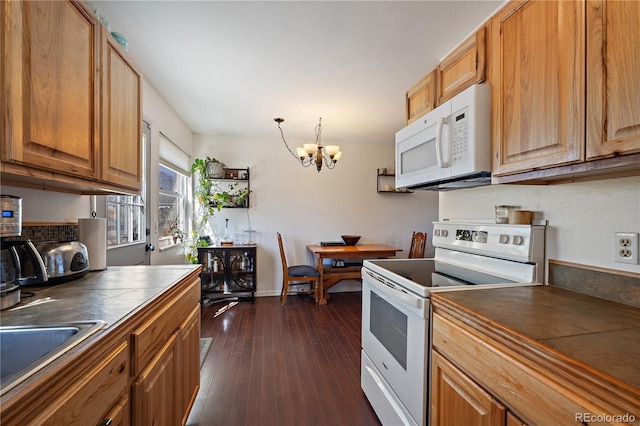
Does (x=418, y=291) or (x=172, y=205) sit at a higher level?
(x=172, y=205)

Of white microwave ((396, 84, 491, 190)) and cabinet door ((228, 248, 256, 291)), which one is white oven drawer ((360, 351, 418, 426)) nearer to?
white microwave ((396, 84, 491, 190))

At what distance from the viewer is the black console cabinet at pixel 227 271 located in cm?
360

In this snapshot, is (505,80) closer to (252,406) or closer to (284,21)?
(284,21)

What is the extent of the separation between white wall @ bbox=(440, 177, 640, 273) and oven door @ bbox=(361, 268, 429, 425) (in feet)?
2.34

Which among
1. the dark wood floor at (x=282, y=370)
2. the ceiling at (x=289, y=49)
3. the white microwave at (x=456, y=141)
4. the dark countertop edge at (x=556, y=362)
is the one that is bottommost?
the dark wood floor at (x=282, y=370)

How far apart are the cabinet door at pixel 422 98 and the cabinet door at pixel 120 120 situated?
176 cm

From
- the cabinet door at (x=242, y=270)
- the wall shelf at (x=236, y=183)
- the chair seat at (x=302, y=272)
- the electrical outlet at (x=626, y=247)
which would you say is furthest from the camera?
the wall shelf at (x=236, y=183)

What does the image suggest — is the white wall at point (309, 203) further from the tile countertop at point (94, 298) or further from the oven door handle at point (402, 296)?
the oven door handle at point (402, 296)

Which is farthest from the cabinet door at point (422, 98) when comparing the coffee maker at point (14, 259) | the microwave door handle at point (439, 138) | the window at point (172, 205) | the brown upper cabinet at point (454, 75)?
the window at point (172, 205)

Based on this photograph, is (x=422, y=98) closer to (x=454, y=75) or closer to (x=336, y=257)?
(x=454, y=75)

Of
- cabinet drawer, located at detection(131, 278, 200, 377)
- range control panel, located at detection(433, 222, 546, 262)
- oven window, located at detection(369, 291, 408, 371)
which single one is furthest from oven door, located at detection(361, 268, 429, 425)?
cabinet drawer, located at detection(131, 278, 200, 377)

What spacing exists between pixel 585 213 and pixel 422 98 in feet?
3.58

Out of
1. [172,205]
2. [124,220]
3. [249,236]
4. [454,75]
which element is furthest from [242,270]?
[454,75]

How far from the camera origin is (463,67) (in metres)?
1.45
